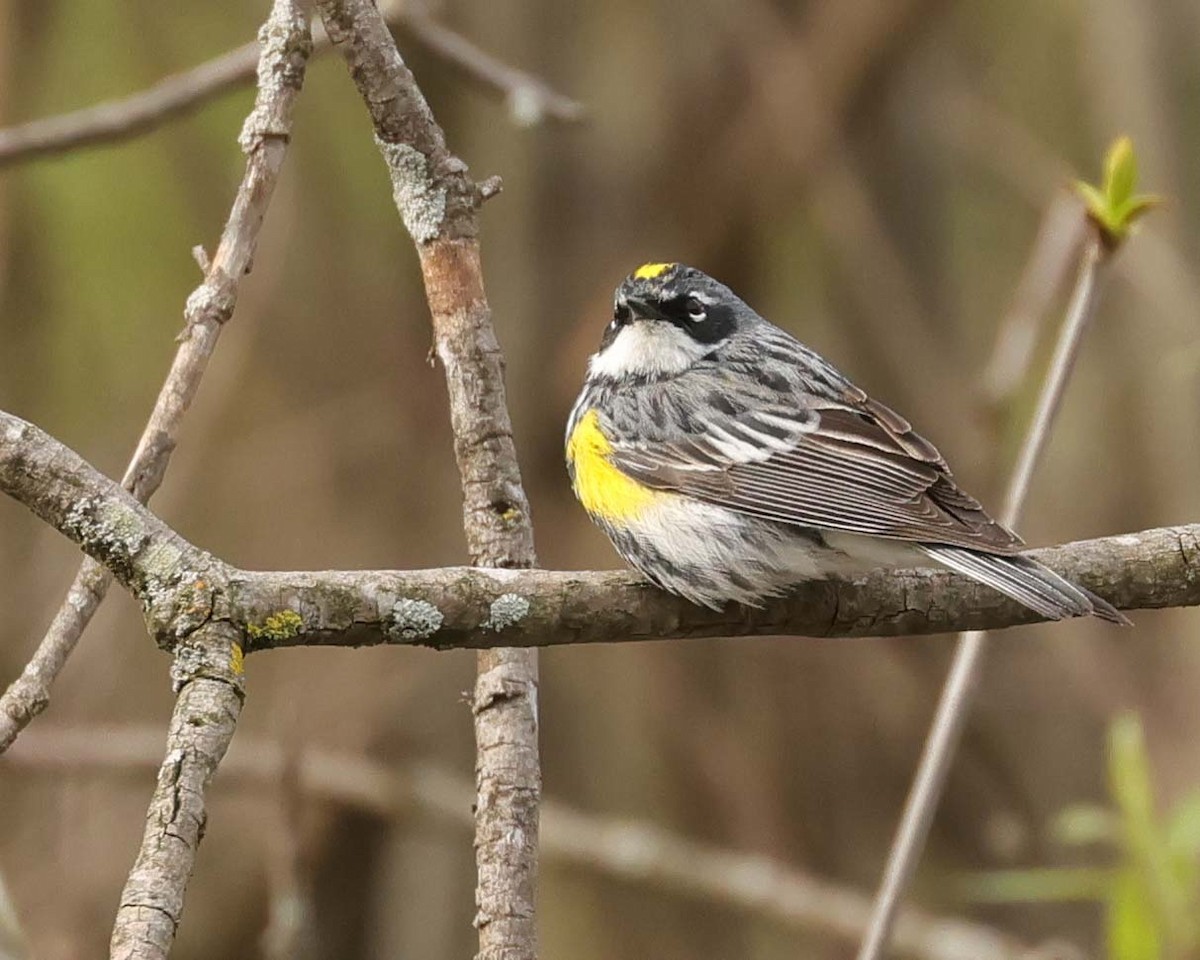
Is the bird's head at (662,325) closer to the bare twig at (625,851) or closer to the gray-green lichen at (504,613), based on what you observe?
the gray-green lichen at (504,613)

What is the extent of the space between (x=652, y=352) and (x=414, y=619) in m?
2.06

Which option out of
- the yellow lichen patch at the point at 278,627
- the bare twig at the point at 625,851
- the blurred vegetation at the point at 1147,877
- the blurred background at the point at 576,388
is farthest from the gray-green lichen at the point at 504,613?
the blurred background at the point at 576,388

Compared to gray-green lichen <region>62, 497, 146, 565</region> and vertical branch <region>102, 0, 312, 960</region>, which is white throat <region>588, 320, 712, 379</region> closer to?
vertical branch <region>102, 0, 312, 960</region>

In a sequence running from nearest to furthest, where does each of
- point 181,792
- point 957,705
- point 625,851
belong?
point 181,792 < point 957,705 < point 625,851

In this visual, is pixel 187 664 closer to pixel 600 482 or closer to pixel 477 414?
pixel 477 414

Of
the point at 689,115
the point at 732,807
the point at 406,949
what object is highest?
the point at 689,115

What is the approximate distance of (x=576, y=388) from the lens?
21.6ft

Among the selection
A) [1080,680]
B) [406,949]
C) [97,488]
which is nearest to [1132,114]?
[1080,680]

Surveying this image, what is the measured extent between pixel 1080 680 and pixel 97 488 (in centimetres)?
532

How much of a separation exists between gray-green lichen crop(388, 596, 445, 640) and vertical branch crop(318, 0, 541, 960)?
484 mm

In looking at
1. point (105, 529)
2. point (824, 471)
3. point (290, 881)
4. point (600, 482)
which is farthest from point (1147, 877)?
point (105, 529)

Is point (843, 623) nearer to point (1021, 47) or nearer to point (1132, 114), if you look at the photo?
point (1132, 114)

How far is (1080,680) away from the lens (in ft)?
21.8

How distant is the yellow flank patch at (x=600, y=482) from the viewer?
388 cm
